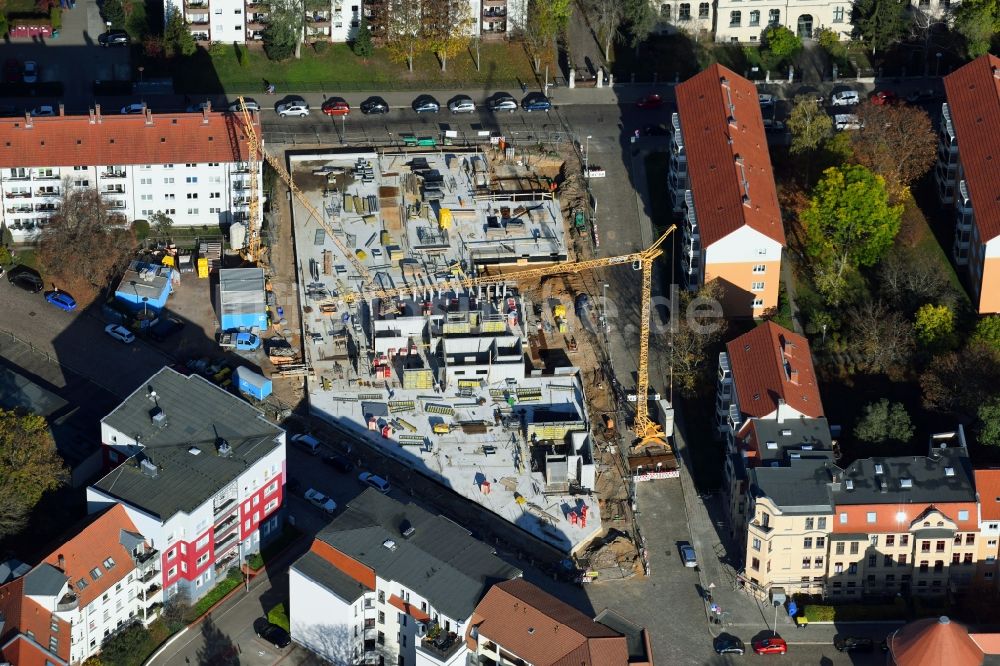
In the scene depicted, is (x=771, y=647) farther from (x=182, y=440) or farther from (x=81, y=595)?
(x=81, y=595)

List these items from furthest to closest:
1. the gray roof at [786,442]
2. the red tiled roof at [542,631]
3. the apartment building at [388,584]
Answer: the gray roof at [786,442]
the apartment building at [388,584]
the red tiled roof at [542,631]

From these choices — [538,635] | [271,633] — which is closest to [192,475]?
[271,633]

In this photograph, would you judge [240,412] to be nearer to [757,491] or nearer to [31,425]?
[31,425]

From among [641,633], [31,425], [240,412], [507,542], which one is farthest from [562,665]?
[31,425]

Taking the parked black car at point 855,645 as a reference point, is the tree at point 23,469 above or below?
above

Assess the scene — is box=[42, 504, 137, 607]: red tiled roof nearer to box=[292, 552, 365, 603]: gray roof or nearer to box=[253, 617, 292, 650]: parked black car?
box=[253, 617, 292, 650]: parked black car

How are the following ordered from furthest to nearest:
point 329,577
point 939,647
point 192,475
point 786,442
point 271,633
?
1. point 786,442
2. point 192,475
3. point 271,633
4. point 329,577
5. point 939,647

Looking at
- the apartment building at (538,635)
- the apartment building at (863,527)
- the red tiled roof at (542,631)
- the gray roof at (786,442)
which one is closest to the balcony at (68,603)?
the apartment building at (538,635)

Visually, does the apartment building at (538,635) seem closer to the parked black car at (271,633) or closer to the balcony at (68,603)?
the parked black car at (271,633)
